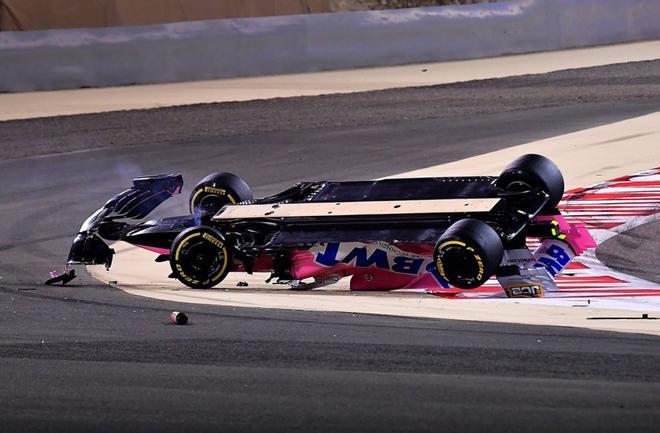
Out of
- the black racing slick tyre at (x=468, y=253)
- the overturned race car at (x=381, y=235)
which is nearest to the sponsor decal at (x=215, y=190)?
the overturned race car at (x=381, y=235)

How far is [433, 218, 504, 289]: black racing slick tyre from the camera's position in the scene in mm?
8000

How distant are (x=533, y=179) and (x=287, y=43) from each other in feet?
53.3

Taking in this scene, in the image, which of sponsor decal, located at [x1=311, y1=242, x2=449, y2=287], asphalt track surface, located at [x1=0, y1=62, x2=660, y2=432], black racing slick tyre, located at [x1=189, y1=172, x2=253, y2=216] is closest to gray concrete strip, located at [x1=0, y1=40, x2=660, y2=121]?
asphalt track surface, located at [x1=0, y1=62, x2=660, y2=432]

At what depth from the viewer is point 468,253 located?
802 centimetres

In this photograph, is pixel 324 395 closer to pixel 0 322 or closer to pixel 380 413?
pixel 380 413

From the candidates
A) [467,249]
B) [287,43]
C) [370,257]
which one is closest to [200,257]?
[370,257]

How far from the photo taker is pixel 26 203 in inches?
529

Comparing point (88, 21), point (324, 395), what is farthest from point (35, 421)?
point (88, 21)

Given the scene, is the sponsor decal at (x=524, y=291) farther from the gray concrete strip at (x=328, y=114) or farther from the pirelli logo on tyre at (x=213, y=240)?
the gray concrete strip at (x=328, y=114)

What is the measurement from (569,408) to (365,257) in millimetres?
3439

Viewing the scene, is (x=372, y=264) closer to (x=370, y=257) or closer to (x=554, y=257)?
(x=370, y=257)

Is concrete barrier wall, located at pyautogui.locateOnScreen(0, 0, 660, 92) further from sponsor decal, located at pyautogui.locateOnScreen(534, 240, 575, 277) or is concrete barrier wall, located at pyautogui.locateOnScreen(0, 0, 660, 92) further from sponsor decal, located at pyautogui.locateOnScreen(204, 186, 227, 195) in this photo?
sponsor decal, located at pyautogui.locateOnScreen(534, 240, 575, 277)

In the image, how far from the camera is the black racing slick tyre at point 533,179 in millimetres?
9125

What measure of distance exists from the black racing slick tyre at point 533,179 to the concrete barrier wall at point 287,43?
14.8 metres
